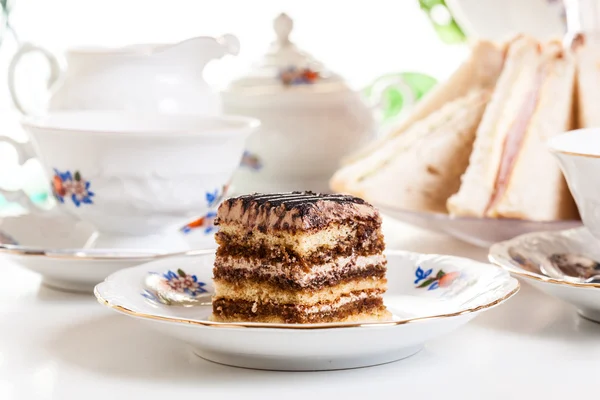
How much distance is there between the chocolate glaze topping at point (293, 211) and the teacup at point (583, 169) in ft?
0.76

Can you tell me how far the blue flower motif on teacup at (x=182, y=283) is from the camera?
99 cm

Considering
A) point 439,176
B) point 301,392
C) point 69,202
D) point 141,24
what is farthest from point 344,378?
point 141,24

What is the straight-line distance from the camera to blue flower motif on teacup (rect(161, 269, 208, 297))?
99 centimetres

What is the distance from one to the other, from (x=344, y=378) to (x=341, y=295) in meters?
0.13

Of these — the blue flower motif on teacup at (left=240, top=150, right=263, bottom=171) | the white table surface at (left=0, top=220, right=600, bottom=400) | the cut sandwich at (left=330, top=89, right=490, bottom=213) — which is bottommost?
the white table surface at (left=0, top=220, right=600, bottom=400)

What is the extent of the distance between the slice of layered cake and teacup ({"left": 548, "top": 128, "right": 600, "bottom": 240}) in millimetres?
234

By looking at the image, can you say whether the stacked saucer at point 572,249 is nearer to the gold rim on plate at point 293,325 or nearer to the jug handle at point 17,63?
the gold rim on plate at point 293,325

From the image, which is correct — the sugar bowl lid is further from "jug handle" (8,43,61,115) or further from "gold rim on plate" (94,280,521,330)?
"gold rim on plate" (94,280,521,330)

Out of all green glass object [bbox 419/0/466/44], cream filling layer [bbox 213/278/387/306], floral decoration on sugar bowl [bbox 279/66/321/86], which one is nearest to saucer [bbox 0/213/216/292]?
cream filling layer [bbox 213/278/387/306]

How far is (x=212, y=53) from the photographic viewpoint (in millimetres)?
1361

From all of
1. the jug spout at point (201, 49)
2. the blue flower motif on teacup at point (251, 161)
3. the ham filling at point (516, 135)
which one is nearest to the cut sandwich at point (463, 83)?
the ham filling at point (516, 135)

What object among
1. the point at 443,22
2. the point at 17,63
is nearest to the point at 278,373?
the point at 17,63

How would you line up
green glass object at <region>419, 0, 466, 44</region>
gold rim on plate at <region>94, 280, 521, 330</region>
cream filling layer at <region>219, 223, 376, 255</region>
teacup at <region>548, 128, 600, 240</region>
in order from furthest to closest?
green glass object at <region>419, 0, 466, 44</region> < teacup at <region>548, 128, 600, 240</region> < cream filling layer at <region>219, 223, 376, 255</region> < gold rim on plate at <region>94, 280, 521, 330</region>

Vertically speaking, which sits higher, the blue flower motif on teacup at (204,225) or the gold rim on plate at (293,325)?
the blue flower motif on teacup at (204,225)
